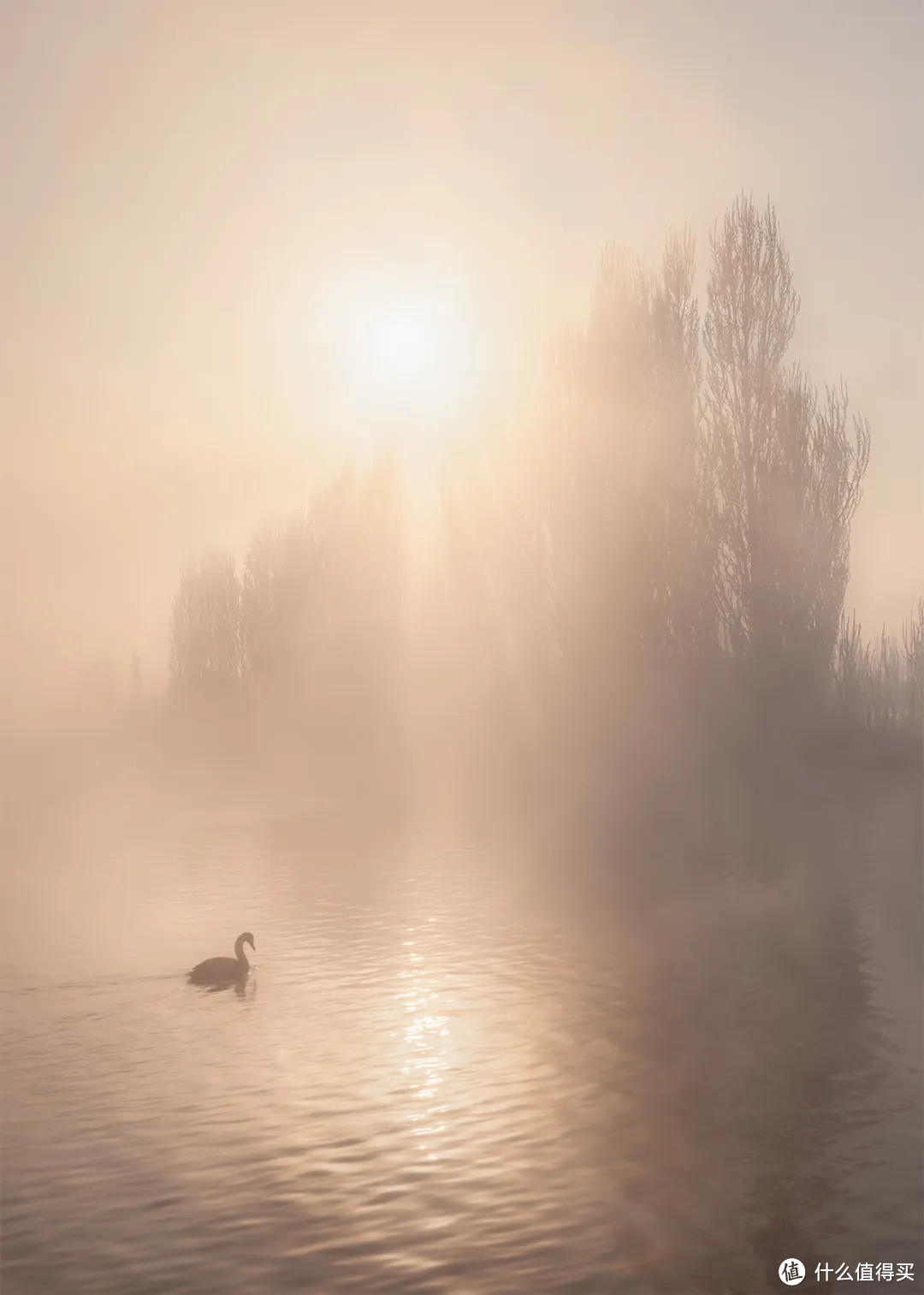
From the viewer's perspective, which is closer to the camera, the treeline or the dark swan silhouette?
the dark swan silhouette

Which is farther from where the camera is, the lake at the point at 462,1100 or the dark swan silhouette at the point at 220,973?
the dark swan silhouette at the point at 220,973

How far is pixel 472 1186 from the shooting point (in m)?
7.97

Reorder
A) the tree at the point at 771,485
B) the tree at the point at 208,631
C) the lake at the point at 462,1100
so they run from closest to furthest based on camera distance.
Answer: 1. the lake at the point at 462,1100
2. the tree at the point at 771,485
3. the tree at the point at 208,631

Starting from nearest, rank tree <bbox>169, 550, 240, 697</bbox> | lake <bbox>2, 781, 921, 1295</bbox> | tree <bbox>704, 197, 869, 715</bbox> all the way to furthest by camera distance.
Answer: lake <bbox>2, 781, 921, 1295</bbox>, tree <bbox>704, 197, 869, 715</bbox>, tree <bbox>169, 550, 240, 697</bbox>

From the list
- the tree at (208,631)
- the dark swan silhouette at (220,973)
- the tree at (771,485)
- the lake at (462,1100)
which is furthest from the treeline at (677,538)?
the tree at (208,631)

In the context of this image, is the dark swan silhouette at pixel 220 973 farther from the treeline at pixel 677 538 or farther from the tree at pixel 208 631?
the tree at pixel 208 631

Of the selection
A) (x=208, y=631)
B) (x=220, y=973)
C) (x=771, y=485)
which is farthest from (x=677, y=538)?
(x=208, y=631)

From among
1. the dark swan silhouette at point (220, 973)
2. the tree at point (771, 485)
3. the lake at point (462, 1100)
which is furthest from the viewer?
the tree at point (771, 485)

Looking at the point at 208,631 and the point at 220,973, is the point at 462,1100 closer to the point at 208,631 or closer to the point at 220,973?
the point at 220,973

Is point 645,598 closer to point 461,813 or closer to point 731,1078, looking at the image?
point 461,813

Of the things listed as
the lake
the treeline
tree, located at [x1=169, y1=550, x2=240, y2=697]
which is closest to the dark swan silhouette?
the lake

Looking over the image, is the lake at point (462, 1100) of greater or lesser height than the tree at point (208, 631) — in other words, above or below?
below

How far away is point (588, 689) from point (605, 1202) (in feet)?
70.1

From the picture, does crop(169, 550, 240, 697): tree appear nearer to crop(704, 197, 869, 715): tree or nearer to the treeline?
the treeline
